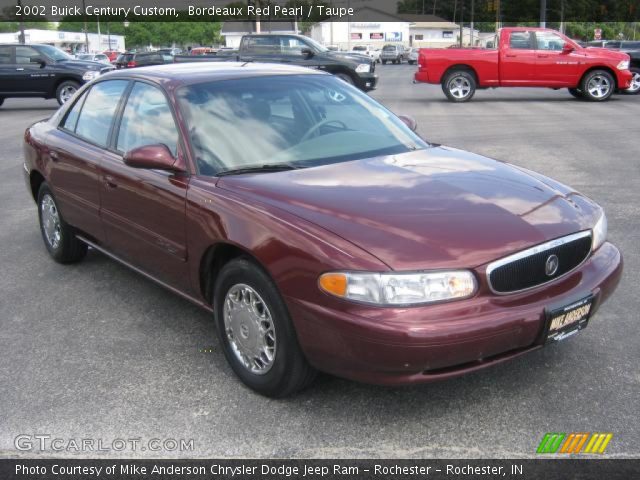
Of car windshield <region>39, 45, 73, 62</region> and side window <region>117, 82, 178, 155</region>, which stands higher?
car windshield <region>39, 45, 73, 62</region>

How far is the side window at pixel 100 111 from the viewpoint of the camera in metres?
4.81

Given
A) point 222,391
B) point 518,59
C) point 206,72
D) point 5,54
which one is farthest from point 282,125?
point 5,54

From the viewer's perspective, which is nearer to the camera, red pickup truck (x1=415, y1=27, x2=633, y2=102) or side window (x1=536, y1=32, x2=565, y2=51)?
red pickup truck (x1=415, y1=27, x2=633, y2=102)

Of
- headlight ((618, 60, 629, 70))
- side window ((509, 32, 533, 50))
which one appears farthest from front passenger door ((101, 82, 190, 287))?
headlight ((618, 60, 629, 70))

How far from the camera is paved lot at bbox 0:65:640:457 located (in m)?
3.11

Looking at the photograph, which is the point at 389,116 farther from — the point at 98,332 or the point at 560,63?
the point at 560,63

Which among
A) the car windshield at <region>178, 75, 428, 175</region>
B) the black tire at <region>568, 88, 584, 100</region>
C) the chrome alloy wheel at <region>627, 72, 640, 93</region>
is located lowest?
the car windshield at <region>178, 75, 428, 175</region>

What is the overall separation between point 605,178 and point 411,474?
668 cm

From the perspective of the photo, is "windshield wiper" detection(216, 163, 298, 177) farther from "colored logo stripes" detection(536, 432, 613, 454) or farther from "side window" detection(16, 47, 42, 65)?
"side window" detection(16, 47, 42, 65)

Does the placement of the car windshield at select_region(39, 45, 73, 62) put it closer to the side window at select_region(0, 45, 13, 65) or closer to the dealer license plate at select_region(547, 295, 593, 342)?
the side window at select_region(0, 45, 13, 65)

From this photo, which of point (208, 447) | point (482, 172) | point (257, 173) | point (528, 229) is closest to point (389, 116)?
point (482, 172)

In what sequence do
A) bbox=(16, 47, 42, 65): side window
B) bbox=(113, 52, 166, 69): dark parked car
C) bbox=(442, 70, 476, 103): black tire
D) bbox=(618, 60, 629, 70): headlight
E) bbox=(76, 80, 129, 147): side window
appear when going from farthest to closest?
bbox=(113, 52, 166, 69): dark parked car
bbox=(16, 47, 42, 65): side window
bbox=(442, 70, 476, 103): black tire
bbox=(618, 60, 629, 70): headlight
bbox=(76, 80, 129, 147): side window

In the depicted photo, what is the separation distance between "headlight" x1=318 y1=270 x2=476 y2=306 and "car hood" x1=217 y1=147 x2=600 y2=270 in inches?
1.8

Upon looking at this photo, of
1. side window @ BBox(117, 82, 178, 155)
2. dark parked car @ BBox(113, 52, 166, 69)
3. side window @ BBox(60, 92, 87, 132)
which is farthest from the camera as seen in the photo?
dark parked car @ BBox(113, 52, 166, 69)
